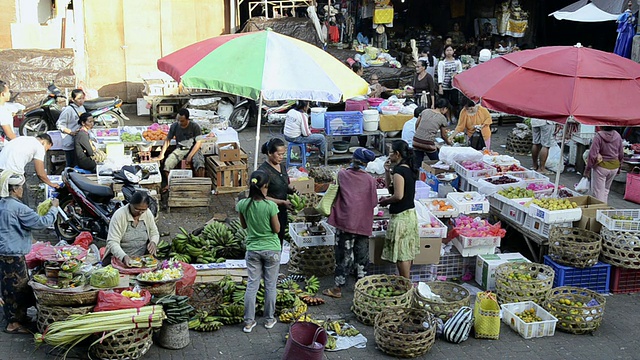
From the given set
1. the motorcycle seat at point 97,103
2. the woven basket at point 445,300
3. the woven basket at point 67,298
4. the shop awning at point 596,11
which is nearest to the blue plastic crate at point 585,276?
the woven basket at point 445,300

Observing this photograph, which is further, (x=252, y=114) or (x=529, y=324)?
(x=252, y=114)

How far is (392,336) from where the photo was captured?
6.91 metres

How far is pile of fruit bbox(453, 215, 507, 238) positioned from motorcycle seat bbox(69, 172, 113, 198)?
4573 mm

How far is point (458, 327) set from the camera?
7.26m

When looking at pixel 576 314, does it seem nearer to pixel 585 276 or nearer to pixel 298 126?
pixel 585 276

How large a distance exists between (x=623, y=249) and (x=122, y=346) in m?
5.73

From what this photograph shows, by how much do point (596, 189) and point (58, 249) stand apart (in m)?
7.52

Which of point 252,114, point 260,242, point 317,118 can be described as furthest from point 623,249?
point 252,114

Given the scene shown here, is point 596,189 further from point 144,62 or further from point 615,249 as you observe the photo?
point 144,62

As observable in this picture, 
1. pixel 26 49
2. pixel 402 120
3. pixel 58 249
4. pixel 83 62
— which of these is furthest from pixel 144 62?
pixel 58 249

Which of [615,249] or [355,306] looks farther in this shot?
[615,249]

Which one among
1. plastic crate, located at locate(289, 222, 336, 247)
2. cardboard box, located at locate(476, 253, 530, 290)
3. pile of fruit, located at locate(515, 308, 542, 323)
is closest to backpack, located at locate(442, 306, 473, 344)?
pile of fruit, located at locate(515, 308, 542, 323)

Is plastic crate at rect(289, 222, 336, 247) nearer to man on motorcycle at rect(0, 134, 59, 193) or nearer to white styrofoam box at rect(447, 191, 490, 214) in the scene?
white styrofoam box at rect(447, 191, 490, 214)

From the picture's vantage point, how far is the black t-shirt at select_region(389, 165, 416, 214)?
8.05m
